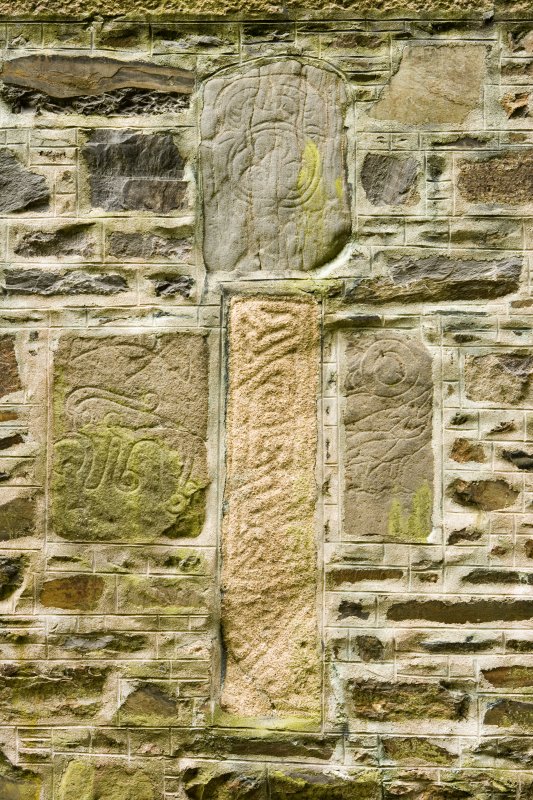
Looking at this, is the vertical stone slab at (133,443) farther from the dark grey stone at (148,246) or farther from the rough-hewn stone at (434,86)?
the rough-hewn stone at (434,86)

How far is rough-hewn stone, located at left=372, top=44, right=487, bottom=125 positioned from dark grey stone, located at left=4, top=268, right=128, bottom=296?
102 cm

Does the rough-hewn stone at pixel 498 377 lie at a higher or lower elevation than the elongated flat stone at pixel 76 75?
lower

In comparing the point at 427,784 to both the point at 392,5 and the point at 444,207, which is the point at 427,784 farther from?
the point at 392,5

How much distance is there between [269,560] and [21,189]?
1437 millimetres

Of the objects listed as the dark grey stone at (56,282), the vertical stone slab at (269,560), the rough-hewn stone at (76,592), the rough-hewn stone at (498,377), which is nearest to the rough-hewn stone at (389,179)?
the rough-hewn stone at (498,377)

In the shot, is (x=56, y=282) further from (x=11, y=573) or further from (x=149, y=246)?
(x=11, y=573)

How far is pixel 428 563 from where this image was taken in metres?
2.24

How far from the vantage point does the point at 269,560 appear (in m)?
2.24

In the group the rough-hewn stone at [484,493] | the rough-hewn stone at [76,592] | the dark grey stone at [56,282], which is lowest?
the rough-hewn stone at [76,592]

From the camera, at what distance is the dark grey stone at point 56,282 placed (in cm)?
230

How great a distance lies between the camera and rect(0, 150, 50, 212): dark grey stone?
231 centimetres

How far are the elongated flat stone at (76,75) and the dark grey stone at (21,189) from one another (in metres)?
0.28

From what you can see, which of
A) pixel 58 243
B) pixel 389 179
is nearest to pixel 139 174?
pixel 58 243

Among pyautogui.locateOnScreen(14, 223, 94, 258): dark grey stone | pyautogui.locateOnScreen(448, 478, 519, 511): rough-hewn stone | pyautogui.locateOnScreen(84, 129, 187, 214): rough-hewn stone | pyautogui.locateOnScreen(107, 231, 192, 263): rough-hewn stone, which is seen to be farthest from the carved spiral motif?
pyautogui.locateOnScreen(14, 223, 94, 258): dark grey stone
